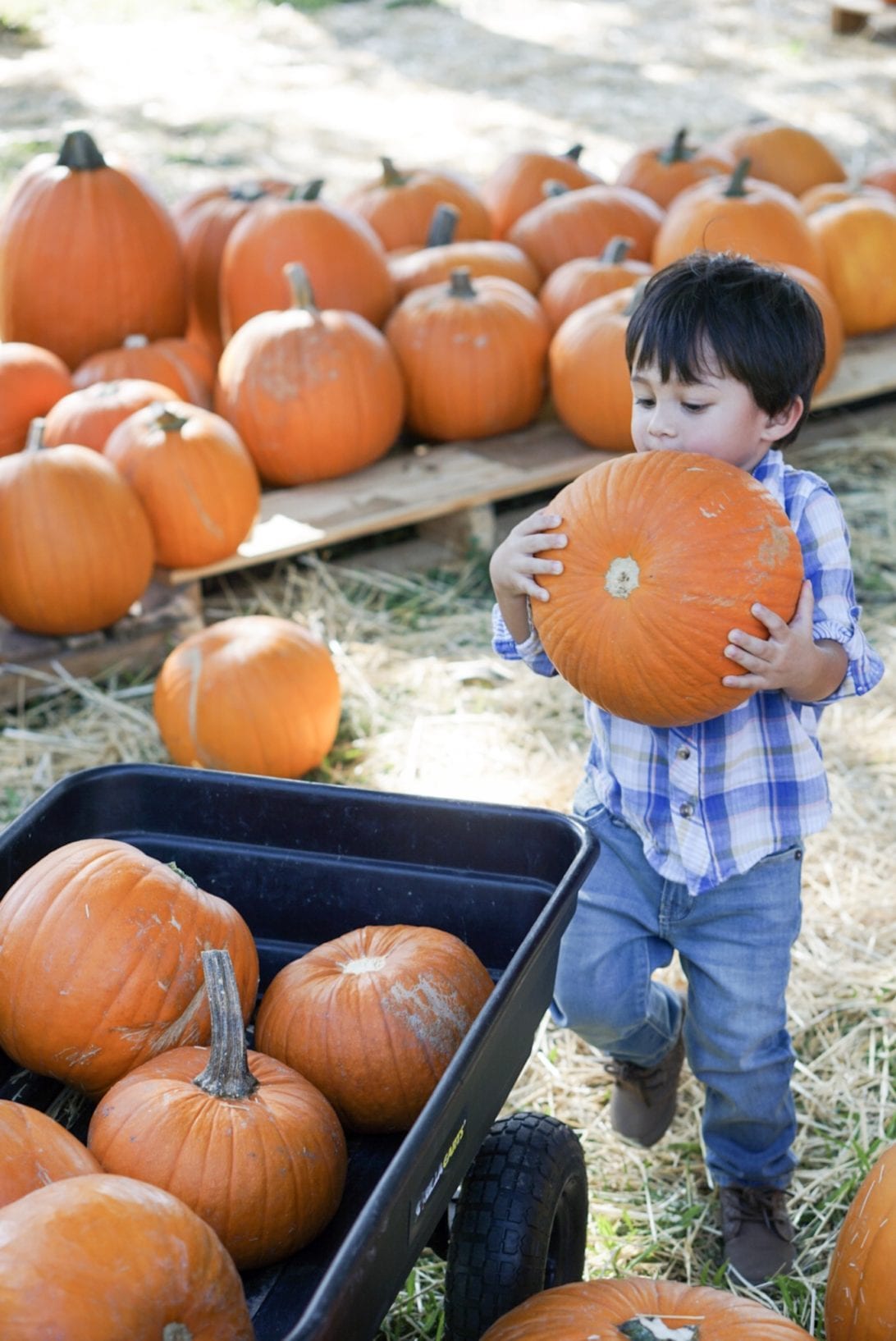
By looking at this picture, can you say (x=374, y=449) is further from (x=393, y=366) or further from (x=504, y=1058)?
(x=504, y=1058)

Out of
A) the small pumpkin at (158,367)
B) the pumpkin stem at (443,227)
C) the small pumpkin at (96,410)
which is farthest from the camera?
the pumpkin stem at (443,227)

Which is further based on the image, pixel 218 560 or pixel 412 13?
pixel 412 13

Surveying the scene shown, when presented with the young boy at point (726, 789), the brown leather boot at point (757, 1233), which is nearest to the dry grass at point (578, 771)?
the brown leather boot at point (757, 1233)

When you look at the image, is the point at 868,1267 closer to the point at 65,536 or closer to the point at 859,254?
the point at 65,536

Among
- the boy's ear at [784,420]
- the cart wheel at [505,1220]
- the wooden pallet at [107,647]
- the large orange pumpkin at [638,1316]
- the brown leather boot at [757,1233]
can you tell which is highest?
the boy's ear at [784,420]

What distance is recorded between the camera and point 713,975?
7.60 feet

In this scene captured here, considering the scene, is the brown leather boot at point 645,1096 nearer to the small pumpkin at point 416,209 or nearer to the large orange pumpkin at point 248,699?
the large orange pumpkin at point 248,699

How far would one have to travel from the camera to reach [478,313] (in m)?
4.77

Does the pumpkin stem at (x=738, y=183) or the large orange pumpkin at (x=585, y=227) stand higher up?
the pumpkin stem at (x=738, y=183)

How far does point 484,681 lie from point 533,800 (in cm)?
67

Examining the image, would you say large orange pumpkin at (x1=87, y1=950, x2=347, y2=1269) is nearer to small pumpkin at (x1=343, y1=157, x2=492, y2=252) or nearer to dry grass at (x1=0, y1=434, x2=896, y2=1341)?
dry grass at (x1=0, y1=434, x2=896, y2=1341)

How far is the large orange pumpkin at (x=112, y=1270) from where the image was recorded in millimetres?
1326

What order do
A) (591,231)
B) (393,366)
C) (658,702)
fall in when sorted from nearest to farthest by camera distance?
(658,702)
(393,366)
(591,231)

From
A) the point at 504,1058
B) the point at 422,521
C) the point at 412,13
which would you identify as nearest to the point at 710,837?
the point at 504,1058
